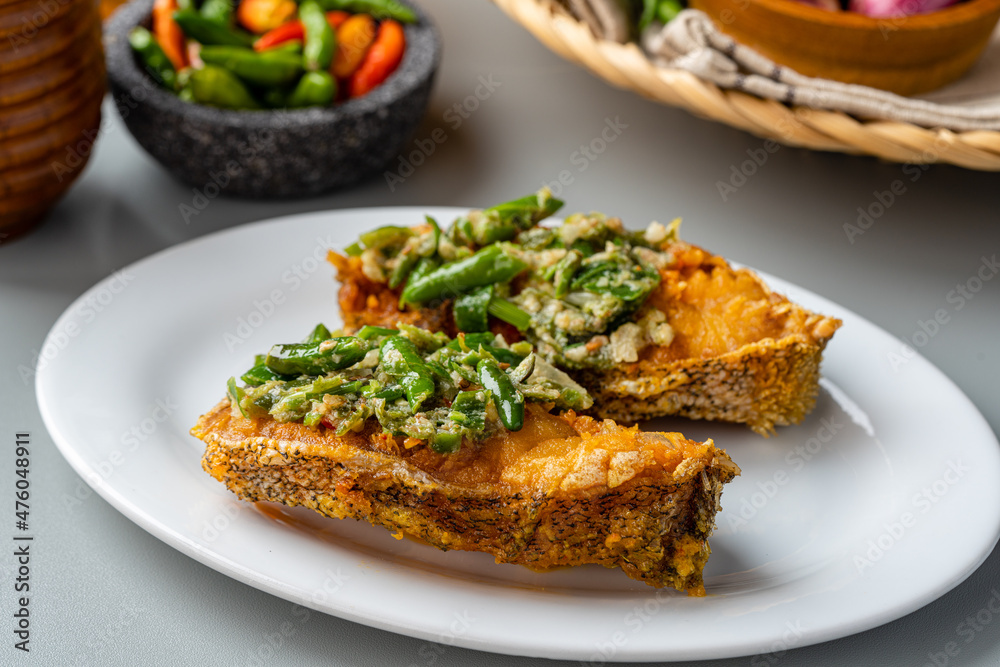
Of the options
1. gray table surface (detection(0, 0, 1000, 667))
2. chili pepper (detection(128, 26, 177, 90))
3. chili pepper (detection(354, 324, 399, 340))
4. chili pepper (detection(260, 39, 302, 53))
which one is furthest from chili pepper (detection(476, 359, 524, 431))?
chili pepper (detection(128, 26, 177, 90))

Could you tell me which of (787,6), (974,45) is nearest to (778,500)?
(787,6)

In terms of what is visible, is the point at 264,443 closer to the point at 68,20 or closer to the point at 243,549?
the point at 243,549

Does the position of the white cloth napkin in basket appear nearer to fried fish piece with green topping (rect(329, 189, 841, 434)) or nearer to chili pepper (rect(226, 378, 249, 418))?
fried fish piece with green topping (rect(329, 189, 841, 434))

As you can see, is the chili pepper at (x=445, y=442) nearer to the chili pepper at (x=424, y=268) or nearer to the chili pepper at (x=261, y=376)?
the chili pepper at (x=261, y=376)

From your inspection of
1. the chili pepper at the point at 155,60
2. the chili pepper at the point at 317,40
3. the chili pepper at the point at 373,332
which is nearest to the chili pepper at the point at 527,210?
the chili pepper at the point at 373,332

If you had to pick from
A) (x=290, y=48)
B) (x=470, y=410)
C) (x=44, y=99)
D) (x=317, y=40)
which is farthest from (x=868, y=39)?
(x=44, y=99)

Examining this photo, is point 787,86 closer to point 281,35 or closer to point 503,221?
point 503,221
